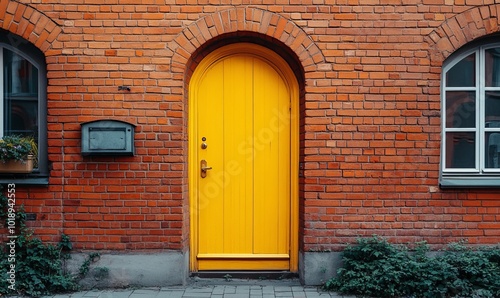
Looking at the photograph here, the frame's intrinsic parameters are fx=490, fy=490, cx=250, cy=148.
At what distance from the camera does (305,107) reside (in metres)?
5.73

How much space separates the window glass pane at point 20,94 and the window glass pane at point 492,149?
18.0 feet

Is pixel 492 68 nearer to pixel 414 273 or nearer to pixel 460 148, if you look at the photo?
pixel 460 148

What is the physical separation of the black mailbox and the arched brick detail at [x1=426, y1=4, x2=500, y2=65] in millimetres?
3672

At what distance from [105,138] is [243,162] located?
1.67 meters

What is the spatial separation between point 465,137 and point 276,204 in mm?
2446

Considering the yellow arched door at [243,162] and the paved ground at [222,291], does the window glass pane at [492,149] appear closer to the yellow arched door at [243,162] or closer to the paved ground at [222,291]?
the yellow arched door at [243,162]

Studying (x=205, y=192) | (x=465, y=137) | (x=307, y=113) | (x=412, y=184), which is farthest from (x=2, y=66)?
(x=465, y=137)

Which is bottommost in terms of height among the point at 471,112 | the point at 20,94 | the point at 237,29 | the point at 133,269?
the point at 133,269

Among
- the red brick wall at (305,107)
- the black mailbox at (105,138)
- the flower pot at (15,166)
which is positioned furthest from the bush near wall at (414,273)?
the flower pot at (15,166)

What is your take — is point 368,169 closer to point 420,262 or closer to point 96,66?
point 420,262

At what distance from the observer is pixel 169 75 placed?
5.70 meters

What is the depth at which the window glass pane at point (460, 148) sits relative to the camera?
235 inches

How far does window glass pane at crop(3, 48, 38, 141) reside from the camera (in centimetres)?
595

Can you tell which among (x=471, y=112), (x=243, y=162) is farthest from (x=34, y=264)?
(x=471, y=112)
